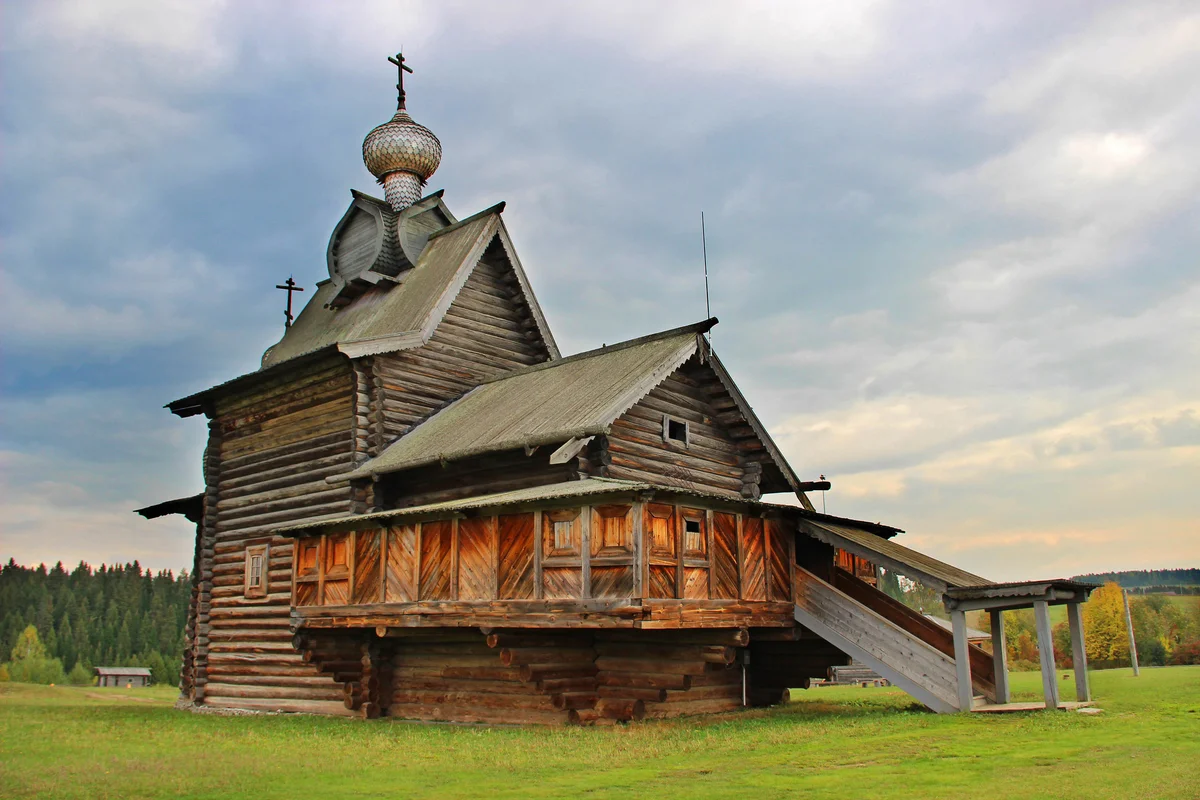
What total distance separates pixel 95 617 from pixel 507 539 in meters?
96.2

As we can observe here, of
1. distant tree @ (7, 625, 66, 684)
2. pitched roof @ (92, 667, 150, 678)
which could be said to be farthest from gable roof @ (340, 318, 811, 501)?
distant tree @ (7, 625, 66, 684)

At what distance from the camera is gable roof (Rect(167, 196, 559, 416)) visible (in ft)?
84.6

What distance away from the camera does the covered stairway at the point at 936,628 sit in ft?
57.1

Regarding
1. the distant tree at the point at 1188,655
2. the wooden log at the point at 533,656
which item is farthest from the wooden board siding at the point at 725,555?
the distant tree at the point at 1188,655

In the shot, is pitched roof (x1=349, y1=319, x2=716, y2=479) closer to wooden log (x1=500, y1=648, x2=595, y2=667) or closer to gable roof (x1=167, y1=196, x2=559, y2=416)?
gable roof (x1=167, y1=196, x2=559, y2=416)

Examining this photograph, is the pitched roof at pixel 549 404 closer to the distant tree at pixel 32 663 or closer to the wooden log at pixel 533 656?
the wooden log at pixel 533 656

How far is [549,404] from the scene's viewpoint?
21234 millimetres

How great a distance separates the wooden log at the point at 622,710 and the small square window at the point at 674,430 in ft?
17.8

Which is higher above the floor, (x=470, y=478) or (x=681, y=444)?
(x=681, y=444)

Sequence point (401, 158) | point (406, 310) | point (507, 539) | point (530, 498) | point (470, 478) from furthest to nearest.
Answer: point (401, 158), point (406, 310), point (470, 478), point (507, 539), point (530, 498)

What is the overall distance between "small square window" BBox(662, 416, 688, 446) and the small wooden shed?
6440 centimetres

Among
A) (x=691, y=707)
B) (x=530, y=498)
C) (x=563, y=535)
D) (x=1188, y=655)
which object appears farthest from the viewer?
(x=1188, y=655)

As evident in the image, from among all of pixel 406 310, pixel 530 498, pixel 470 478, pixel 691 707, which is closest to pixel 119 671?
pixel 406 310

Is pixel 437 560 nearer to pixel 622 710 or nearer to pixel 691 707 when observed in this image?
pixel 622 710
